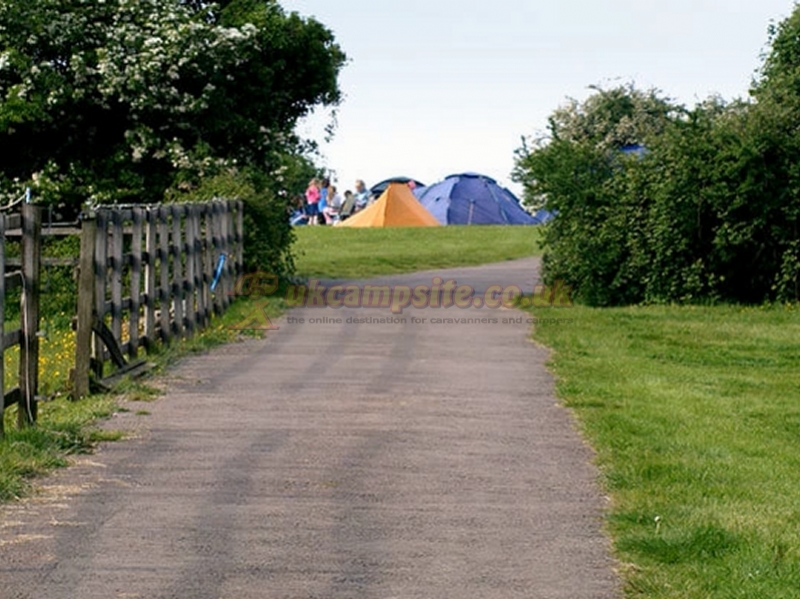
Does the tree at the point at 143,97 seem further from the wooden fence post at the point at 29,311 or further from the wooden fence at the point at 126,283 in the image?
the wooden fence post at the point at 29,311

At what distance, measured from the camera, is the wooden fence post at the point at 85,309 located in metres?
15.0

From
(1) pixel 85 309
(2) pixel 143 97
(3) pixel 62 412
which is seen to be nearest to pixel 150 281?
(1) pixel 85 309

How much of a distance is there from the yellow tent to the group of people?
1186 mm

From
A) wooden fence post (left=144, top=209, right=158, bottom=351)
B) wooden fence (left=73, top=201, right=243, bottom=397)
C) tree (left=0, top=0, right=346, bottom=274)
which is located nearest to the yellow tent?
tree (left=0, top=0, right=346, bottom=274)

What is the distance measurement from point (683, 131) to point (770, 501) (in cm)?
1773

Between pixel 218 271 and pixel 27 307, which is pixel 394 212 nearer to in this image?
pixel 218 271

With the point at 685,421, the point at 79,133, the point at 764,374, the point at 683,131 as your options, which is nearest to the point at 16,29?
the point at 79,133

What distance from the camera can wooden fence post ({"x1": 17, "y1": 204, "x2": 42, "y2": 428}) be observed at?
41.2ft

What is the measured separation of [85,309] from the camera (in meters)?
15.2

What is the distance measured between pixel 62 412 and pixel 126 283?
7.82 m

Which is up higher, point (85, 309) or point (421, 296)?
point (85, 309)

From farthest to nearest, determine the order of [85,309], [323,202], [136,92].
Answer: [323,202]
[136,92]
[85,309]

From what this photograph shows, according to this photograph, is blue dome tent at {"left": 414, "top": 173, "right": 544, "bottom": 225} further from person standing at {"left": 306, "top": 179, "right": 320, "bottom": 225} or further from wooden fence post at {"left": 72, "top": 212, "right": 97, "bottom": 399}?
wooden fence post at {"left": 72, "top": 212, "right": 97, "bottom": 399}

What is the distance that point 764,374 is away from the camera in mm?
18234
